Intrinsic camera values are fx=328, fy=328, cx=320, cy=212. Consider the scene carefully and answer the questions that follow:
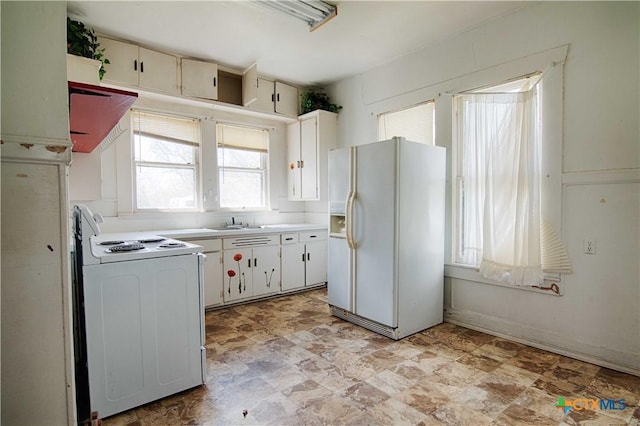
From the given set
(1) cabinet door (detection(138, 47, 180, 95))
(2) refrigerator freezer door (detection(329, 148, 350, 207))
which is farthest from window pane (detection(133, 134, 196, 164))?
(2) refrigerator freezer door (detection(329, 148, 350, 207))

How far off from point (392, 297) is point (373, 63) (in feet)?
9.31

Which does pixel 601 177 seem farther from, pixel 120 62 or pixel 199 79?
pixel 120 62

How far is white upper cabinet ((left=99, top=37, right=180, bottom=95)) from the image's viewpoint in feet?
11.1

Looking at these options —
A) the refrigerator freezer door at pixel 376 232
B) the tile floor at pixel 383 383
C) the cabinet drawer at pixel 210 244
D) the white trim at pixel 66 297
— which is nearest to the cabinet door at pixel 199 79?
the cabinet drawer at pixel 210 244

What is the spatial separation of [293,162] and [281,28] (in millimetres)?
2046

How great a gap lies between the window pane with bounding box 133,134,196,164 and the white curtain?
326 cm

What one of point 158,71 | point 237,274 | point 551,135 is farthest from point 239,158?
point 551,135

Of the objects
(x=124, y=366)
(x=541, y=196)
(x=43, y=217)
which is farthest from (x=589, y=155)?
(x=124, y=366)

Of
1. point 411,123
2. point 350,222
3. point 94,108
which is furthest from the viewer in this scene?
point 411,123

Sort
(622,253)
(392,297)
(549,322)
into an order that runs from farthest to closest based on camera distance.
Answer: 1. (392,297)
2. (549,322)
3. (622,253)

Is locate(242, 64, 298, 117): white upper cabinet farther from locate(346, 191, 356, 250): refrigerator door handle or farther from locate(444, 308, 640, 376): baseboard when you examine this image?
locate(444, 308, 640, 376): baseboard

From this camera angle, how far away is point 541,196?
276 cm

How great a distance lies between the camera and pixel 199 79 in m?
3.95

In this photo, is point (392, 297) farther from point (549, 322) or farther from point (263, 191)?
point (263, 191)
